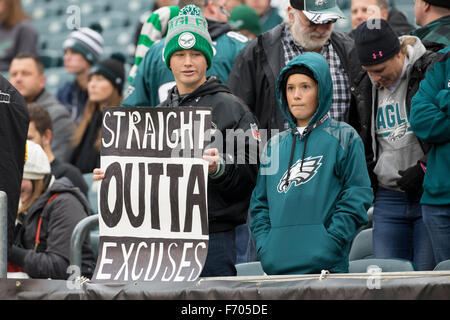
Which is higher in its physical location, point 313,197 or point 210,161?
point 210,161

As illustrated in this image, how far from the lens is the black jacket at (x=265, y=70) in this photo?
5.30 metres

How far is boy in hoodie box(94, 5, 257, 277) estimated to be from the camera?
14.3 feet

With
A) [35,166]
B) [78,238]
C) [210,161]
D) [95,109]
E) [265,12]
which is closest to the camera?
[210,161]

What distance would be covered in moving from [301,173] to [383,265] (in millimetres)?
599

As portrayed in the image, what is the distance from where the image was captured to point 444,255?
4.51 meters

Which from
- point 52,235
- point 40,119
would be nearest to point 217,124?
Answer: point 52,235

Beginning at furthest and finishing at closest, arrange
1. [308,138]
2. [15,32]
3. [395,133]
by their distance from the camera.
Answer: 1. [15,32]
2. [395,133]
3. [308,138]

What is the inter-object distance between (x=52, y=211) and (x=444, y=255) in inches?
95.6

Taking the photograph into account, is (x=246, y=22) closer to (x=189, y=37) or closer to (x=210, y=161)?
(x=189, y=37)

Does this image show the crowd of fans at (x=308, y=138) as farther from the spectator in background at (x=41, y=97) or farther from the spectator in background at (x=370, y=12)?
the spectator in background at (x=41, y=97)

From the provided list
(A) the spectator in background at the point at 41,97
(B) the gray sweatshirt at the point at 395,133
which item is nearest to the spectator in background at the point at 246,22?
(A) the spectator in background at the point at 41,97

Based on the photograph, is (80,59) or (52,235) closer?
(52,235)

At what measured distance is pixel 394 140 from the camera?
4.93 metres
